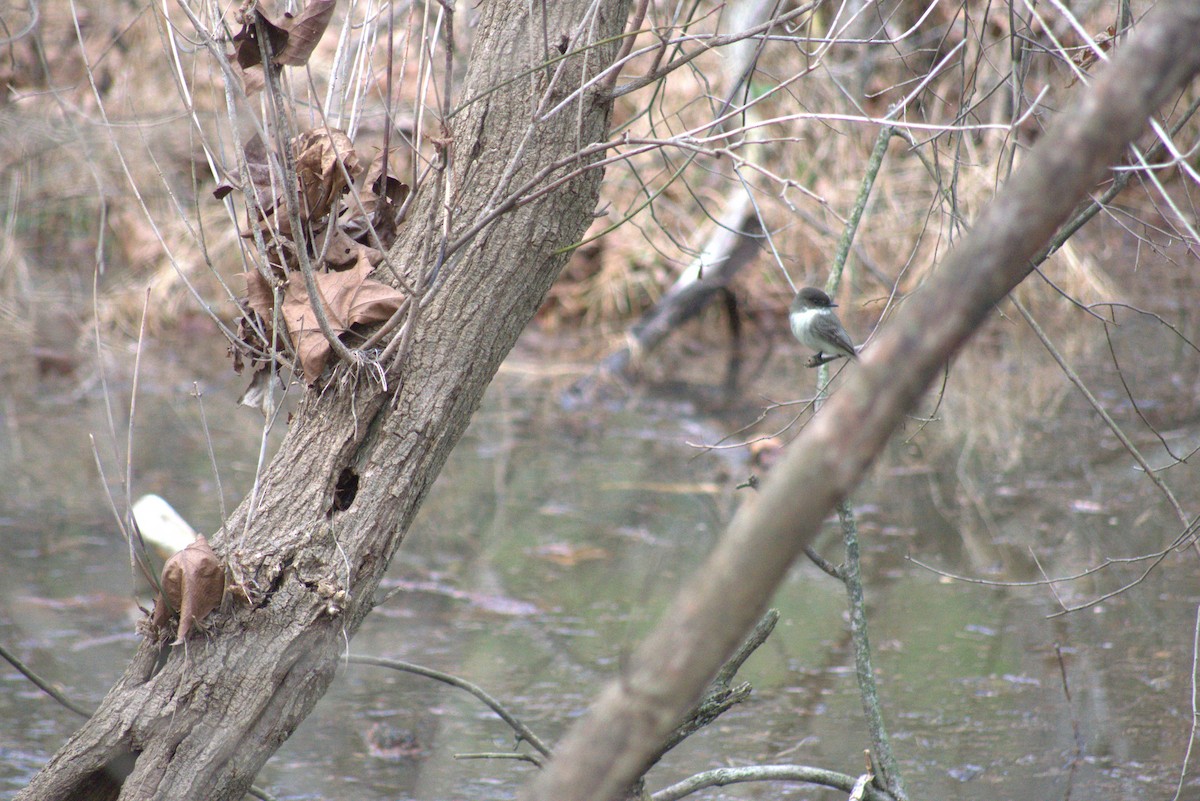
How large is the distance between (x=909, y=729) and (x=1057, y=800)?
55 cm

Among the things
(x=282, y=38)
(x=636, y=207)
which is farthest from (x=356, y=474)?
(x=636, y=207)

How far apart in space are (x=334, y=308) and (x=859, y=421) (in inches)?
56.6

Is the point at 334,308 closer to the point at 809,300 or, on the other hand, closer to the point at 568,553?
the point at 809,300

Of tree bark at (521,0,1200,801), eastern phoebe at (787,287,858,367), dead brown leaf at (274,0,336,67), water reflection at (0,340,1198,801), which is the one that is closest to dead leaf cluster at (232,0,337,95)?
dead brown leaf at (274,0,336,67)

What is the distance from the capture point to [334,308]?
2.31 metres

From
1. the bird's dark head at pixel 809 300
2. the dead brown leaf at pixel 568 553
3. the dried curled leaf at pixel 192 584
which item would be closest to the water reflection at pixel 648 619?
the dead brown leaf at pixel 568 553

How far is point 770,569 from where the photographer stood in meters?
1.18

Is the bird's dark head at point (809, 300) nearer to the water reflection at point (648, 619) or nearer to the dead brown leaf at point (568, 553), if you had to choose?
the water reflection at point (648, 619)

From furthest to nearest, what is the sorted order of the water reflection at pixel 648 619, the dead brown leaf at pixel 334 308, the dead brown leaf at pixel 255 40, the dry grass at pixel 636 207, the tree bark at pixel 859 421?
the dry grass at pixel 636 207 < the water reflection at pixel 648 619 < the dead brown leaf at pixel 334 308 < the dead brown leaf at pixel 255 40 < the tree bark at pixel 859 421

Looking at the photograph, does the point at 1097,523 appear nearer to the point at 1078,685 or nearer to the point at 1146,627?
the point at 1146,627

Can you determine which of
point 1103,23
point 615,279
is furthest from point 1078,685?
point 1103,23

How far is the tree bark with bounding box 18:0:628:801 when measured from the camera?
2.21 metres

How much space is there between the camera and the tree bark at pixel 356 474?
7.24ft

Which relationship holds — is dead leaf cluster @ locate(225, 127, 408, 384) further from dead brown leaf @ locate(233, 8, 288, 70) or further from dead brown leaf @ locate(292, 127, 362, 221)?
dead brown leaf @ locate(233, 8, 288, 70)
